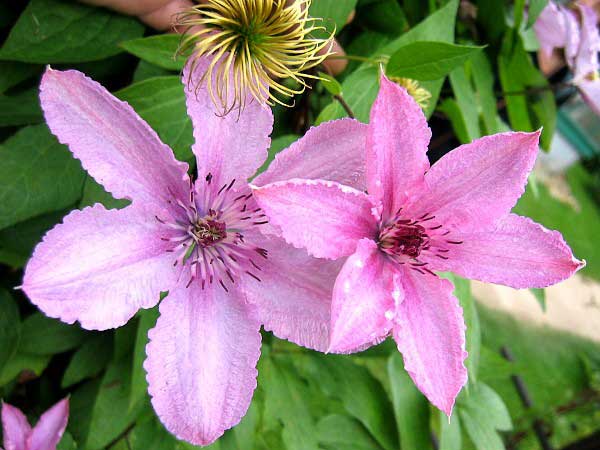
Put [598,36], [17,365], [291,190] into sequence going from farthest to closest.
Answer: [598,36] → [17,365] → [291,190]

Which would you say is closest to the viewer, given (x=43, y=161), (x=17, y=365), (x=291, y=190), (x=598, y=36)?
(x=291, y=190)

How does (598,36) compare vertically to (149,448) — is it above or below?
above

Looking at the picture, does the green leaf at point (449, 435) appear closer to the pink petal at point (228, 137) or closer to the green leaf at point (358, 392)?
the green leaf at point (358, 392)

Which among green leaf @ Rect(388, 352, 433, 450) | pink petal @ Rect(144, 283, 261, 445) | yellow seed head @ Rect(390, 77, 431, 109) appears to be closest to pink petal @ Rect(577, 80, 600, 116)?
yellow seed head @ Rect(390, 77, 431, 109)

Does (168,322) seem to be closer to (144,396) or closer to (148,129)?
(148,129)

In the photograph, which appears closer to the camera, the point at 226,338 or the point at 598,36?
the point at 226,338

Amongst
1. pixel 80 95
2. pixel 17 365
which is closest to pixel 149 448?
pixel 17 365

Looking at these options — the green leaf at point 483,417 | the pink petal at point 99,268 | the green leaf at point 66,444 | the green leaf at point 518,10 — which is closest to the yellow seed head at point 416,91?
the green leaf at point 518,10

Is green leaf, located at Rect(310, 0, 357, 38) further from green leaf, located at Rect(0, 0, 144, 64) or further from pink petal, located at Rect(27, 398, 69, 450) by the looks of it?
pink petal, located at Rect(27, 398, 69, 450)
